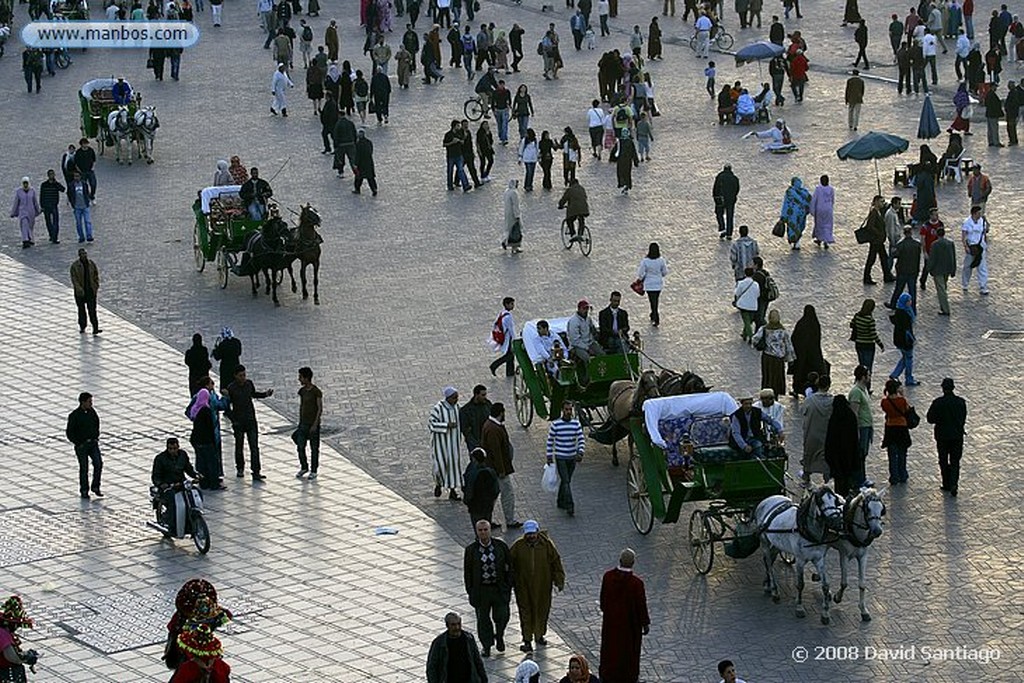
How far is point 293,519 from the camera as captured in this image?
2023 centimetres

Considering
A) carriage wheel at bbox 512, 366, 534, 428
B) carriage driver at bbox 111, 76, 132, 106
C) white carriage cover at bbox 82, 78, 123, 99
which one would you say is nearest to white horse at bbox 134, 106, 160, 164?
carriage driver at bbox 111, 76, 132, 106

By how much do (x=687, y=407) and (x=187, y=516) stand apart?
457 centimetres

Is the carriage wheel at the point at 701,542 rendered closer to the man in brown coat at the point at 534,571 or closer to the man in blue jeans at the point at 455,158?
the man in brown coat at the point at 534,571

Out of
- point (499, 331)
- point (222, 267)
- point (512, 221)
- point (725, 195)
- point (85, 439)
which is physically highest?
point (85, 439)

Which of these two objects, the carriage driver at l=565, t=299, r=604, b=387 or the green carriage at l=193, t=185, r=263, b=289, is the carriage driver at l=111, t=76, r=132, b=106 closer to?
the green carriage at l=193, t=185, r=263, b=289

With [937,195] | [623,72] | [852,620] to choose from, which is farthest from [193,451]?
[623,72]

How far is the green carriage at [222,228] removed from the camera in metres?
29.2

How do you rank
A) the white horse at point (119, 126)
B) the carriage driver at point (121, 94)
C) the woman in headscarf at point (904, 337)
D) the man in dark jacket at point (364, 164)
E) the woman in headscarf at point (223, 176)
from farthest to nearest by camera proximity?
the carriage driver at point (121, 94) → the white horse at point (119, 126) → the man in dark jacket at point (364, 164) → the woman in headscarf at point (223, 176) → the woman in headscarf at point (904, 337)

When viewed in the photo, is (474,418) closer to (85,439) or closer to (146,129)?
(85,439)

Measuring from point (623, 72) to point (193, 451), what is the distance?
824 inches

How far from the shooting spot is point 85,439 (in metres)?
20.9

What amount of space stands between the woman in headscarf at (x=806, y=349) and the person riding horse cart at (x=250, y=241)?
7.73m

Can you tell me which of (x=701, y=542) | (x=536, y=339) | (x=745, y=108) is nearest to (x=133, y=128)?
(x=745, y=108)

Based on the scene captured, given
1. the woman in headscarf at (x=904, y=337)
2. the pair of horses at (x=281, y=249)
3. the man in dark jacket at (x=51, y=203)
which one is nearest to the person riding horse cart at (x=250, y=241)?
the pair of horses at (x=281, y=249)
